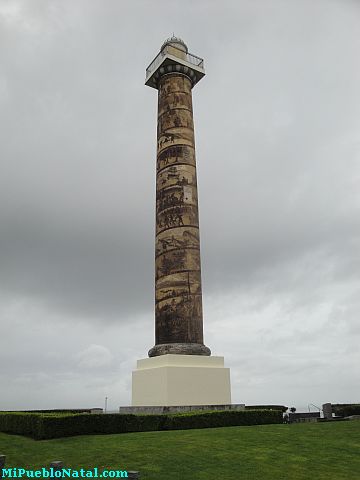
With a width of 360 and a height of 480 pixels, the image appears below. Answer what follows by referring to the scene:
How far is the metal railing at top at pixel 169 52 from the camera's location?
2212 cm

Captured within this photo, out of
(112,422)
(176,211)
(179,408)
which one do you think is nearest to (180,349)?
(179,408)

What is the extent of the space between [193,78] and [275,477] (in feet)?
63.6

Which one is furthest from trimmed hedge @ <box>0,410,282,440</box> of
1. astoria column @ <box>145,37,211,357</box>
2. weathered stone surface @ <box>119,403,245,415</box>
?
astoria column @ <box>145,37,211,357</box>

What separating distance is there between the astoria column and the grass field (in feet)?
19.6

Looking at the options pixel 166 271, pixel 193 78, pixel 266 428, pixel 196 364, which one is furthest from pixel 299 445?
pixel 193 78

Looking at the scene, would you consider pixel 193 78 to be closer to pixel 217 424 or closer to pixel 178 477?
pixel 217 424

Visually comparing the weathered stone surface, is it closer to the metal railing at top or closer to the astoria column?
the astoria column

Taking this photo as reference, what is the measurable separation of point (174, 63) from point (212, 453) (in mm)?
18039

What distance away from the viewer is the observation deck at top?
861 inches

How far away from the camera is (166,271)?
1877 centimetres

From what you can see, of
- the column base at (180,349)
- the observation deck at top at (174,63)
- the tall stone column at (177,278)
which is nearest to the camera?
the tall stone column at (177,278)

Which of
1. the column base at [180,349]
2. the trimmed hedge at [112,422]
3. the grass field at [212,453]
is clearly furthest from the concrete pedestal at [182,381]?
the grass field at [212,453]

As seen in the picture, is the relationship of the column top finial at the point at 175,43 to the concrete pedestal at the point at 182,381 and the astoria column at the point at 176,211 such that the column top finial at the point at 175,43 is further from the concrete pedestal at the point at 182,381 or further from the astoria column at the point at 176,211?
the concrete pedestal at the point at 182,381

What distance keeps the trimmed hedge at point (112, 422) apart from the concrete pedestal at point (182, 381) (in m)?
2.30
